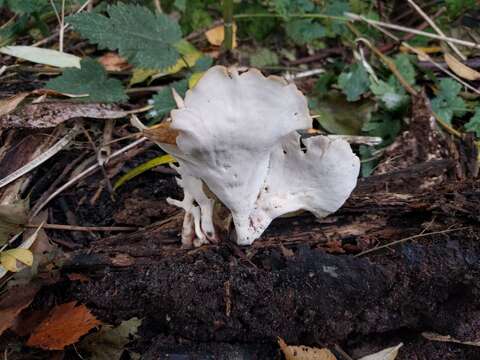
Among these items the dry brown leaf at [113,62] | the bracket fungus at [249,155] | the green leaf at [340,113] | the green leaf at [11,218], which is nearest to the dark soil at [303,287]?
the bracket fungus at [249,155]

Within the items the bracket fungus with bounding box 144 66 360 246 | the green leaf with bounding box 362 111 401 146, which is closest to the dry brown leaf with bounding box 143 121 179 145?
the bracket fungus with bounding box 144 66 360 246

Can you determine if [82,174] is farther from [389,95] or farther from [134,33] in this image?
[389,95]

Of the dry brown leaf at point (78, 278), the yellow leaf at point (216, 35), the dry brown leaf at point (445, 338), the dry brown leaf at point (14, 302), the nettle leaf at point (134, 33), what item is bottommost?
the dry brown leaf at point (445, 338)

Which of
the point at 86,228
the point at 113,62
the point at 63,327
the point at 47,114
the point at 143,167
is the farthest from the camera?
the point at 113,62

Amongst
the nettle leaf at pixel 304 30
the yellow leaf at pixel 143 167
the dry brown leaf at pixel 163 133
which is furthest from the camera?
the nettle leaf at pixel 304 30

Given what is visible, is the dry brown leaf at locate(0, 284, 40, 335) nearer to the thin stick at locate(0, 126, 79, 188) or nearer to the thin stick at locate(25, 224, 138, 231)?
the thin stick at locate(25, 224, 138, 231)

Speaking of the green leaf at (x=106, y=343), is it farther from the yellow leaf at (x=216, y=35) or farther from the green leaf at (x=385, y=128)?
the yellow leaf at (x=216, y=35)

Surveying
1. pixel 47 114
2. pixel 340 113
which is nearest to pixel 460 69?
pixel 340 113
